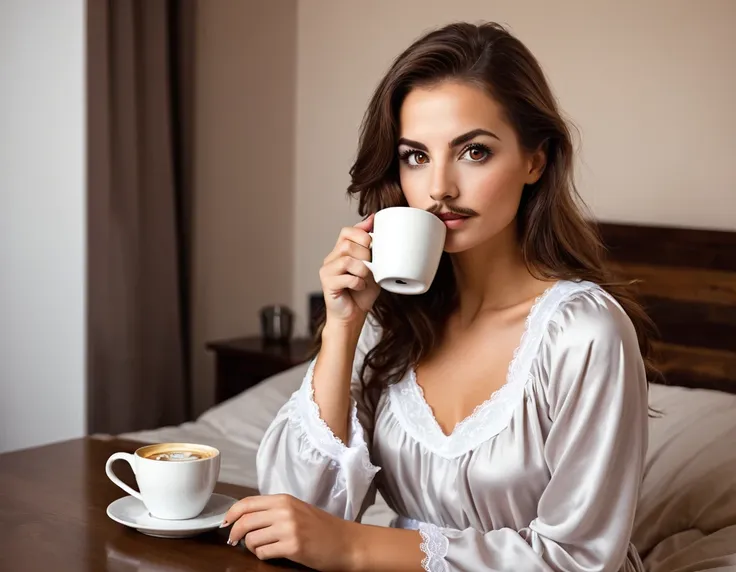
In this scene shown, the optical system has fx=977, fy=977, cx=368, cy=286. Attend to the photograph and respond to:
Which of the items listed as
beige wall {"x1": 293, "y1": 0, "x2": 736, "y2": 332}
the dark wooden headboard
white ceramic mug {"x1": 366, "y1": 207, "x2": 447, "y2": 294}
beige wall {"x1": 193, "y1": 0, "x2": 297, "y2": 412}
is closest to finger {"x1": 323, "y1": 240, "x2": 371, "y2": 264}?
white ceramic mug {"x1": 366, "y1": 207, "x2": 447, "y2": 294}

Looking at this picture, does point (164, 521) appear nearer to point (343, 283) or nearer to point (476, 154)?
point (343, 283)

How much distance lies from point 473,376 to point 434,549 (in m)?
0.33

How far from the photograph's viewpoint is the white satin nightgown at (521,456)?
125 centimetres

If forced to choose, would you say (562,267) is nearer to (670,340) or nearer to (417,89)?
(417,89)

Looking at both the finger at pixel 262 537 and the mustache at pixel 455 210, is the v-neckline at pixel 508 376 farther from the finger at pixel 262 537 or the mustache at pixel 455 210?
the finger at pixel 262 537

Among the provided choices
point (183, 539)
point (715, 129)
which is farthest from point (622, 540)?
point (715, 129)

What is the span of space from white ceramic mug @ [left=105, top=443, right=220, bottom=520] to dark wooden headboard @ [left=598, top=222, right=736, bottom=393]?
1.59 metres

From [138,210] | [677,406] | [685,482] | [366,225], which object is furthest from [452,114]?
[138,210]

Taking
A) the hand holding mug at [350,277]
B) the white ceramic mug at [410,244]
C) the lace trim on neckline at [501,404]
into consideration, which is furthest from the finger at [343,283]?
the lace trim on neckline at [501,404]

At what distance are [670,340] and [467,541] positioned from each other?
1.60 m

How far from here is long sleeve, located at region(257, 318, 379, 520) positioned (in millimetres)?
1429

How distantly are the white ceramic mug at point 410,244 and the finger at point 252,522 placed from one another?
334 mm

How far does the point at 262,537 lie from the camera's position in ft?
3.92

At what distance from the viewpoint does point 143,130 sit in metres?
A: 3.30
